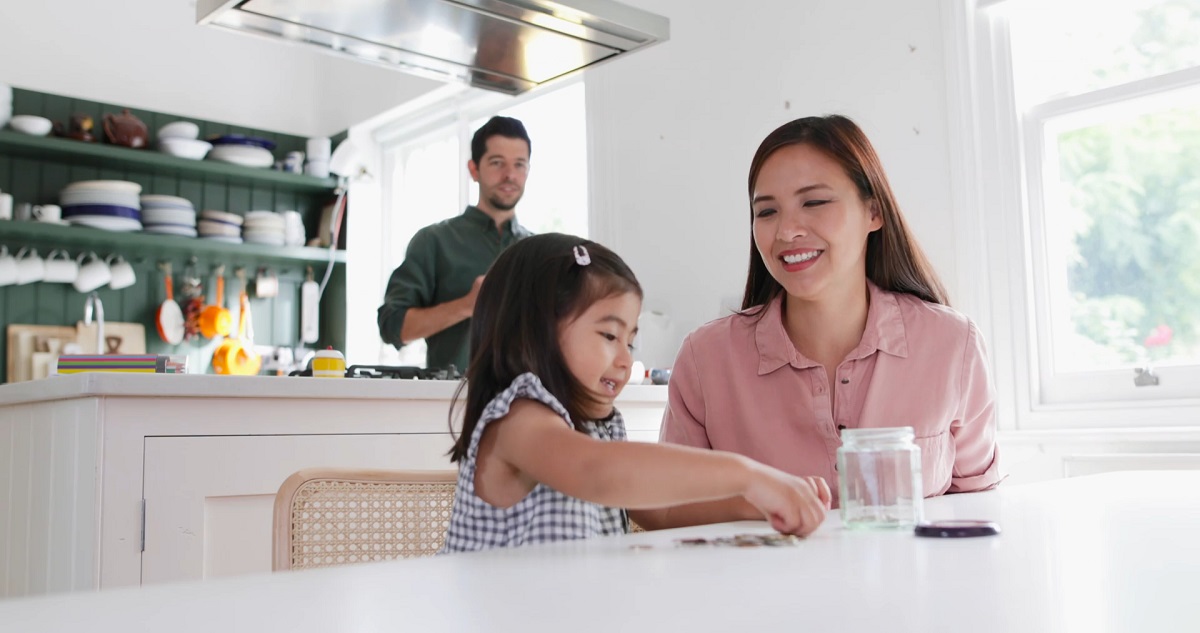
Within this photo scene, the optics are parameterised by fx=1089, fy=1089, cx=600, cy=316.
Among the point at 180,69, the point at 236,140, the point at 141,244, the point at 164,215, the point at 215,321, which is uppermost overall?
the point at 180,69

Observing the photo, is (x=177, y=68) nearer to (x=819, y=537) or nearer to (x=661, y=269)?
(x=661, y=269)

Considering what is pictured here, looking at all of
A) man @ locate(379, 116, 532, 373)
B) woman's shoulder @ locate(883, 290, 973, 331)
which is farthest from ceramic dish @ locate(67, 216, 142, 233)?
woman's shoulder @ locate(883, 290, 973, 331)

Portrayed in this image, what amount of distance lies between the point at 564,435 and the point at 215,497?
1.05 m

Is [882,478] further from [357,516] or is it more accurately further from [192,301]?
[192,301]

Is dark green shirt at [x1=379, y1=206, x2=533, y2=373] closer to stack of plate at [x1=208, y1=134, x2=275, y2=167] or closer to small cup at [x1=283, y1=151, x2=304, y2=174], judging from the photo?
stack of plate at [x1=208, y1=134, x2=275, y2=167]

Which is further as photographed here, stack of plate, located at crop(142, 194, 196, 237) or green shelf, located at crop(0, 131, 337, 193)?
stack of plate, located at crop(142, 194, 196, 237)

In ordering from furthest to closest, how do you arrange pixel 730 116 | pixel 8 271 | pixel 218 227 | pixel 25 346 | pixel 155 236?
1. pixel 218 227
2. pixel 155 236
3. pixel 25 346
4. pixel 8 271
5. pixel 730 116

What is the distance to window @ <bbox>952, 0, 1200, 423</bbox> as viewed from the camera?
2438mm

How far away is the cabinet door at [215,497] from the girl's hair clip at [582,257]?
2.06 feet

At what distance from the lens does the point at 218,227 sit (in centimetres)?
457

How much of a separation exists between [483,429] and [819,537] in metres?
0.38

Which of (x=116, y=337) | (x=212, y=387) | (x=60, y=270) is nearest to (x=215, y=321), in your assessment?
(x=116, y=337)

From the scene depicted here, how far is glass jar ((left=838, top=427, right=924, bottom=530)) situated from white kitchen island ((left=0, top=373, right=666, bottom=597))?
1.24m

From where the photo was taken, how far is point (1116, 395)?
97.3 inches
